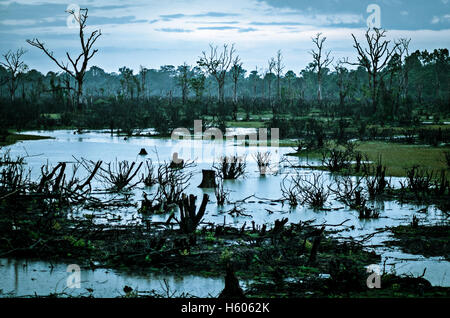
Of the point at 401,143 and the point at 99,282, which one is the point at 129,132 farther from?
the point at 99,282

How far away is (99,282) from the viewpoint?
18.7ft

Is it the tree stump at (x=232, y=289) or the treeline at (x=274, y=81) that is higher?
the treeline at (x=274, y=81)

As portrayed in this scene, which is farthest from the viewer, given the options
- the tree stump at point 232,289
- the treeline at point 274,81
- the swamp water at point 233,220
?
the treeline at point 274,81

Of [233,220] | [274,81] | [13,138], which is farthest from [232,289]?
[274,81]

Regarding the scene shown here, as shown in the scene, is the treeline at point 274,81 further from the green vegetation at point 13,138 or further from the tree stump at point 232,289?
the tree stump at point 232,289

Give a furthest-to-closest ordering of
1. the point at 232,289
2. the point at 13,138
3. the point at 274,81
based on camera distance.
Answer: the point at 274,81, the point at 13,138, the point at 232,289

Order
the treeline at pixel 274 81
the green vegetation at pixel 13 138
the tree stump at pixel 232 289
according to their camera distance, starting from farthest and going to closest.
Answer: the treeline at pixel 274 81
the green vegetation at pixel 13 138
the tree stump at pixel 232 289

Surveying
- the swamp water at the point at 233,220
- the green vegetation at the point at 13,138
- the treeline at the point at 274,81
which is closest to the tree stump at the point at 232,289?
the swamp water at the point at 233,220

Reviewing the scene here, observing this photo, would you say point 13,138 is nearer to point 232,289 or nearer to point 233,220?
point 233,220

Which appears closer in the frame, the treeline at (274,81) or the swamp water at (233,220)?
the swamp water at (233,220)

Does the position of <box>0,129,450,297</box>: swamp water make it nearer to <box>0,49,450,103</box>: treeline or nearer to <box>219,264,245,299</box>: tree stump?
<box>219,264,245,299</box>: tree stump

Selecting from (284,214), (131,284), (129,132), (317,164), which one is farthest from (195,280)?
(129,132)

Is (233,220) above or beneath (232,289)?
beneath
